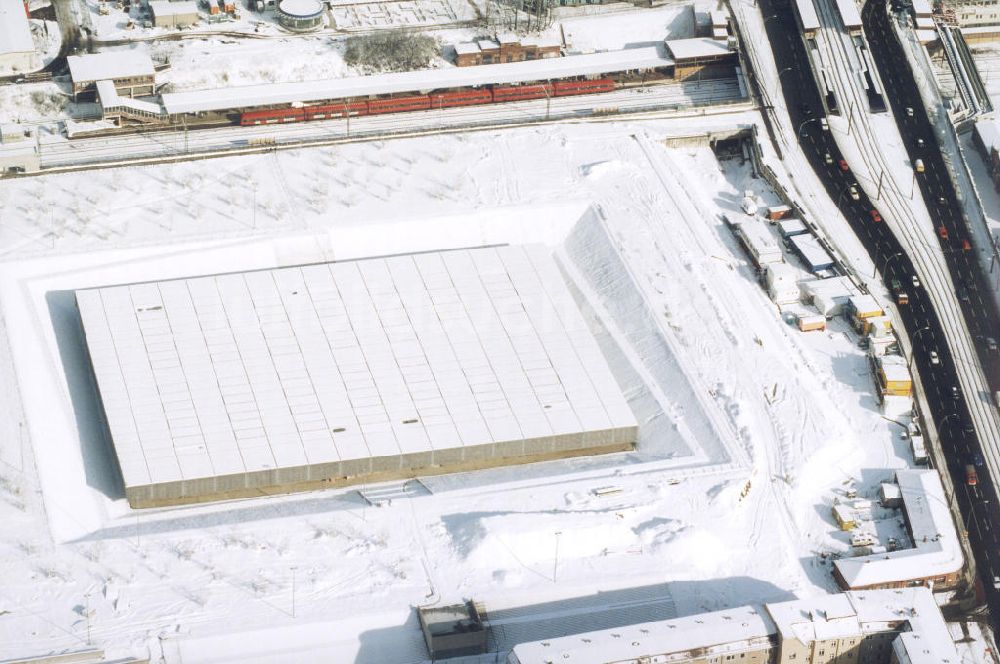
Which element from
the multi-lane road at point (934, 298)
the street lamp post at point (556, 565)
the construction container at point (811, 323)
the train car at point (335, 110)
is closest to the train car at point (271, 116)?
the train car at point (335, 110)

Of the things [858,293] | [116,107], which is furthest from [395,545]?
[116,107]

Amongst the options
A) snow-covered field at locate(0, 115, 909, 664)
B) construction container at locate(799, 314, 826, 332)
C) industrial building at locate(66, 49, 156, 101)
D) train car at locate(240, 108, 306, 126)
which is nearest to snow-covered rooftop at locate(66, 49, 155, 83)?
industrial building at locate(66, 49, 156, 101)

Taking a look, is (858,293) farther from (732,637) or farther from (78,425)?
(78,425)

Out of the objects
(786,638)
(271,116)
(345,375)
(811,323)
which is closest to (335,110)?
(271,116)

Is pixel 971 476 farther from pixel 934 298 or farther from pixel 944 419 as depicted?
pixel 934 298

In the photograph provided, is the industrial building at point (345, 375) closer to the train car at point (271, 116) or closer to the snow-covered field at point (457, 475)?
the snow-covered field at point (457, 475)
